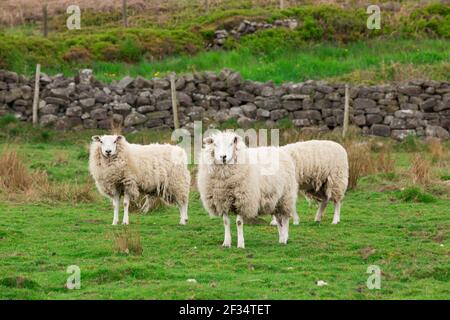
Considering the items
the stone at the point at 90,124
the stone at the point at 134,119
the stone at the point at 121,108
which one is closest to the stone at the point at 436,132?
the stone at the point at 134,119

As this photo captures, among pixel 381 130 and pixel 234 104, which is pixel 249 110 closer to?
pixel 234 104

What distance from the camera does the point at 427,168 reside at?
1955cm

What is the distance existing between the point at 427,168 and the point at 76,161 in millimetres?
8041

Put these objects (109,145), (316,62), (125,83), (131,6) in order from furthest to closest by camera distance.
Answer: (131,6) < (316,62) < (125,83) < (109,145)

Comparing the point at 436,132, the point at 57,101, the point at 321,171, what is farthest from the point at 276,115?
the point at 321,171

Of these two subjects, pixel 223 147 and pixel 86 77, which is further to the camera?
pixel 86 77

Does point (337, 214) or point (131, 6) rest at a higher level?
point (131, 6)

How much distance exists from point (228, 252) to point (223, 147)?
4.72 feet

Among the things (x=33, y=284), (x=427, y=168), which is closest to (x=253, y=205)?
(x=33, y=284)

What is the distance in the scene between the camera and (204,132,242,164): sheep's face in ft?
42.4

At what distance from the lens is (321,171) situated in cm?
1565

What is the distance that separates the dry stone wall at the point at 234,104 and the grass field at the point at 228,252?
8572mm

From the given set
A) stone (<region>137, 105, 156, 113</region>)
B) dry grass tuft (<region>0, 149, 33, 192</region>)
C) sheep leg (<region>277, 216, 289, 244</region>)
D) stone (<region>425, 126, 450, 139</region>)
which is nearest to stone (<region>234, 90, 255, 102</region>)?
stone (<region>137, 105, 156, 113</region>)
